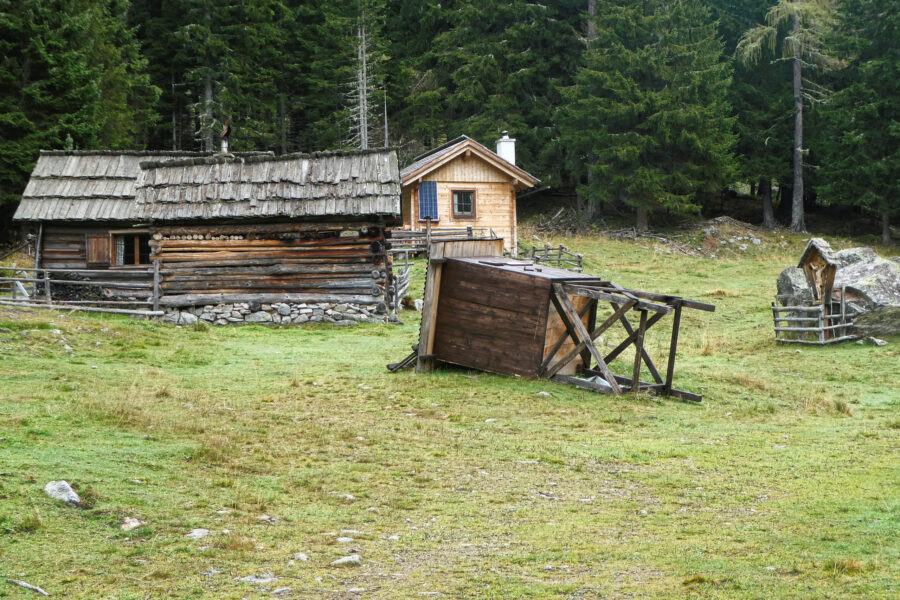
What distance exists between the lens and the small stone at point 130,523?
701 centimetres

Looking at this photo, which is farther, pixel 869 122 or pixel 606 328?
pixel 869 122

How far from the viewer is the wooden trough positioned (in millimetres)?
14484

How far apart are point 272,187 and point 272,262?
2.00 metres

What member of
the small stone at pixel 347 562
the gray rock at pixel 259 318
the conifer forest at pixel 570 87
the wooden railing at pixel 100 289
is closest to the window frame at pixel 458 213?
the conifer forest at pixel 570 87

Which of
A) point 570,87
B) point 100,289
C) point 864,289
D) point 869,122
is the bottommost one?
point 100,289

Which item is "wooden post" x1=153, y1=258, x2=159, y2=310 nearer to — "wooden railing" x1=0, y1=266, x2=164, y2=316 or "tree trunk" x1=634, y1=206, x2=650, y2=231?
"wooden railing" x1=0, y1=266, x2=164, y2=316

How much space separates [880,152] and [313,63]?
33149 millimetres

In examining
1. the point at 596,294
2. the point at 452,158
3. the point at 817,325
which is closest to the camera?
the point at 596,294

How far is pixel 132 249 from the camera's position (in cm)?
2627

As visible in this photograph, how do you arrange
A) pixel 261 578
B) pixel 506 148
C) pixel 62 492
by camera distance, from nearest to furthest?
pixel 261 578, pixel 62 492, pixel 506 148

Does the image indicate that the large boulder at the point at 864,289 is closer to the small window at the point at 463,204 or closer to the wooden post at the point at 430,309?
the wooden post at the point at 430,309

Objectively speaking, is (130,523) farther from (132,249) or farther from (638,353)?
(132,249)

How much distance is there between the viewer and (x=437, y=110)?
55094mm

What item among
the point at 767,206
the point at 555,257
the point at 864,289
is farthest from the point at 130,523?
the point at 767,206
